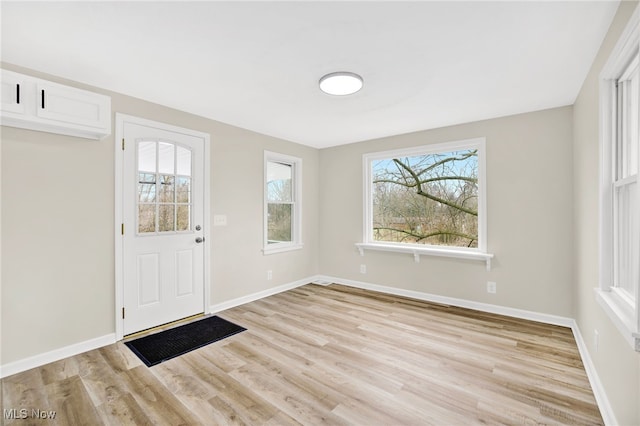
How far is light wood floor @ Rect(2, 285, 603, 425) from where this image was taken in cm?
180

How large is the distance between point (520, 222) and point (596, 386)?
72.5 inches

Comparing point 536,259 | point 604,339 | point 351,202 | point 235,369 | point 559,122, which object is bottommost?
point 235,369

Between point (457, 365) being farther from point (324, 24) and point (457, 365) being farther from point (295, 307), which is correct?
point (324, 24)

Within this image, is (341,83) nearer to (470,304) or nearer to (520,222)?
(520,222)

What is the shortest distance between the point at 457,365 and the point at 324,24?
2.70 m

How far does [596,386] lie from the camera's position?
1.95 m

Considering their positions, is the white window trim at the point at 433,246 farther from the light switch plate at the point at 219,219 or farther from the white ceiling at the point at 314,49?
the light switch plate at the point at 219,219

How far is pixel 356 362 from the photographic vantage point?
2.43 meters

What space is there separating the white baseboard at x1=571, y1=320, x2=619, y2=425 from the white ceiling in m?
2.26

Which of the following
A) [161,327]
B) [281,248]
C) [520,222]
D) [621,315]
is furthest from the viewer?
[281,248]

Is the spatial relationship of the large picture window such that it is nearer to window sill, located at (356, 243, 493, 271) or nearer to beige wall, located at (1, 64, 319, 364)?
window sill, located at (356, 243, 493, 271)

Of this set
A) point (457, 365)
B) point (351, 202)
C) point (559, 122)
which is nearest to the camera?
point (457, 365)

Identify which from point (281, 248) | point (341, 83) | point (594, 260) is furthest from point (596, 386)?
point (281, 248)

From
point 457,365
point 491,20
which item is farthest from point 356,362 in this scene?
point 491,20
